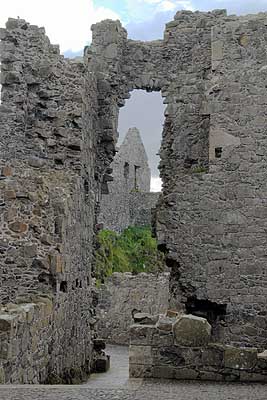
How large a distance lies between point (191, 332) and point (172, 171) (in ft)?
24.0

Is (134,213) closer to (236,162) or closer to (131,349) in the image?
(236,162)

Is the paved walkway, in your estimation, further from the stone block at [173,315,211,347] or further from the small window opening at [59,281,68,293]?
the small window opening at [59,281,68,293]

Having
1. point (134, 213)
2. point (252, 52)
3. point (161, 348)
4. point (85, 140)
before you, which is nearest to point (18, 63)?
point (85, 140)

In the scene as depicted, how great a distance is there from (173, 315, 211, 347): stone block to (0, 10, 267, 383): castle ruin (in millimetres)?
3186

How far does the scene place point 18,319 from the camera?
24.6 ft

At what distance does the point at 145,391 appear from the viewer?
604 centimetres

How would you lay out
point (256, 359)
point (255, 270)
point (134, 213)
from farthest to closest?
point (134, 213) → point (255, 270) → point (256, 359)

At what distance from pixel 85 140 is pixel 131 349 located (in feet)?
22.1

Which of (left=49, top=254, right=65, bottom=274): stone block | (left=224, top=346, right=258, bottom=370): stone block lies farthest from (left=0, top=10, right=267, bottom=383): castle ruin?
(left=224, top=346, right=258, bottom=370): stone block

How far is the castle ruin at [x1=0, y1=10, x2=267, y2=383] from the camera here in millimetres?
10305

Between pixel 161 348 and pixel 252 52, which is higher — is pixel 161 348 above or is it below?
below

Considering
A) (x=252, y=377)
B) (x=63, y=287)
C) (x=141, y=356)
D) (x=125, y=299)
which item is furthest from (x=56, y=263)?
(x=125, y=299)

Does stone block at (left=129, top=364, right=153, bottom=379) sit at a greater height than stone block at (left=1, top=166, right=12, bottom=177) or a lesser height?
lesser

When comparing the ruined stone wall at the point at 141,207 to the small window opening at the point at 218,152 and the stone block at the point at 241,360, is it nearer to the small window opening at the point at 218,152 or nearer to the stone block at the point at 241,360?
the small window opening at the point at 218,152
